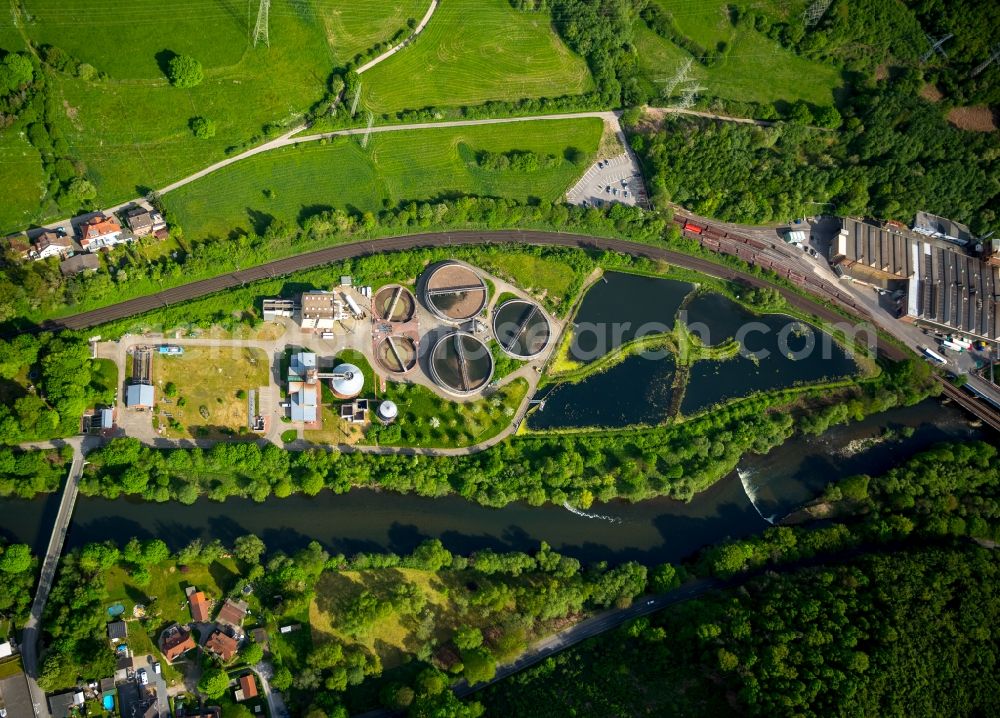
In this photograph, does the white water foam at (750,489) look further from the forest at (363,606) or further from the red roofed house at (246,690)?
the red roofed house at (246,690)

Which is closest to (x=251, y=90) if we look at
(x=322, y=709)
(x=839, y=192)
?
(x=322, y=709)

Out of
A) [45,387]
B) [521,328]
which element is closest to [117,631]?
[45,387]

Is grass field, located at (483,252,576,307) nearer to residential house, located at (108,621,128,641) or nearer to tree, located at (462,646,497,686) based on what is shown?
tree, located at (462,646,497,686)

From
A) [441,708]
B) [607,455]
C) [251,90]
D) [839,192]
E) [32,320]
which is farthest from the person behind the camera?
[839,192]

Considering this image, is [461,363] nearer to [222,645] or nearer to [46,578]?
[222,645]

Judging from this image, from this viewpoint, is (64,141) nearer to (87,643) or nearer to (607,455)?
(87,643)

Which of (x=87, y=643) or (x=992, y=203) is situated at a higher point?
(x=992, y=203)

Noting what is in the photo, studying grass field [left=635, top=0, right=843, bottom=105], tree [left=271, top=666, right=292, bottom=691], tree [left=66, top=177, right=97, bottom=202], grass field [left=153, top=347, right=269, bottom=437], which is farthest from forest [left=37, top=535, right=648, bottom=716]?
grass field [left=635, top=0, right=843, bottom=105]
